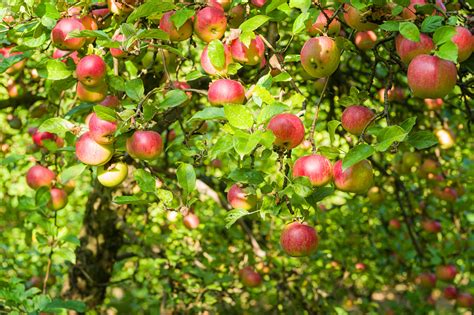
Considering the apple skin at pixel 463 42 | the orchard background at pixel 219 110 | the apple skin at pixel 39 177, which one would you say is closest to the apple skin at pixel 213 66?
the orchard background at pixel 219 110

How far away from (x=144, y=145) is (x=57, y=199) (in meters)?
0.92

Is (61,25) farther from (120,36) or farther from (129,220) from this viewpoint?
(129,220)

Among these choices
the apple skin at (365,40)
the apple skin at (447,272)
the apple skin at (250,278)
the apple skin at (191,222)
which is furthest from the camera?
the apple skin at (447,272)

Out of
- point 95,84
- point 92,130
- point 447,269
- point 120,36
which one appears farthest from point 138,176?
point 447,269

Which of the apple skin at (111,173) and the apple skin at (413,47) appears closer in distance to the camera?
the apple skin at (413,47)

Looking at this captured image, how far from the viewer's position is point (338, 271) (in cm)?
411

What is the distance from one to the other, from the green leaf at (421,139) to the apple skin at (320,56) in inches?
11.0

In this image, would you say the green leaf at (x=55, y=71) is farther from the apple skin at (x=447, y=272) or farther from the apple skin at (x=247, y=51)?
the apple skin at (x=447, y=272)

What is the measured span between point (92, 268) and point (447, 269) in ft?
7.40

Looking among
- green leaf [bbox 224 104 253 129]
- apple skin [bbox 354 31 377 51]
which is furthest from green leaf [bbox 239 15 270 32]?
apple skin [bbox 354 31 377 51]

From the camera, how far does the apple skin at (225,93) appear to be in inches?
57.6

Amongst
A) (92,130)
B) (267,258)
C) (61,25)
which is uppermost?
(61,25)

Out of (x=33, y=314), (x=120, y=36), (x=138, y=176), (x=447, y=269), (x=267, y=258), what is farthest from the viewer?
(x=447, y=269)

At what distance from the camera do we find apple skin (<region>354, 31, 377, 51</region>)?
6.16 feet
